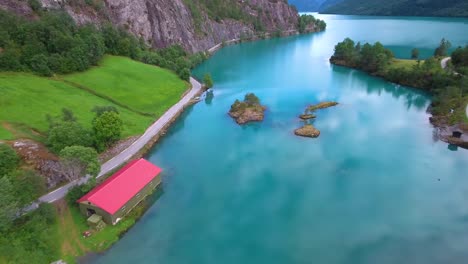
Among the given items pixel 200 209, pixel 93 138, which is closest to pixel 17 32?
pixel 93 138

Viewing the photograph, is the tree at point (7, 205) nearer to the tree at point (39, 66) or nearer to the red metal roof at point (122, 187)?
the red metal roof at point (122, 187)

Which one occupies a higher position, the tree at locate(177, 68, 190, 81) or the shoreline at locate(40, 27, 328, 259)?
the tree at locate(177, 68, 190, 81)

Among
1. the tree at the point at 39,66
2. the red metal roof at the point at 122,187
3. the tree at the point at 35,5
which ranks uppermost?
the tree at the point at 35,5

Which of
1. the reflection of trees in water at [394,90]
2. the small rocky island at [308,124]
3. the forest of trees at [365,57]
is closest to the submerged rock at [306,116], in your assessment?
the small rocky island at [308,124]

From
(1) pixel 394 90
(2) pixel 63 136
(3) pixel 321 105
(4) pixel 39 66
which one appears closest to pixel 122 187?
(2) pixel 63 136

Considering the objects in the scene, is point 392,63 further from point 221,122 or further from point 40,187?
point 40,187

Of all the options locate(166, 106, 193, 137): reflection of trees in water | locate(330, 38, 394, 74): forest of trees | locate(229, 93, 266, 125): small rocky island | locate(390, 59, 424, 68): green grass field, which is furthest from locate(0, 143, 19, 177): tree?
locate(390, 59, 424, 68): green grass field

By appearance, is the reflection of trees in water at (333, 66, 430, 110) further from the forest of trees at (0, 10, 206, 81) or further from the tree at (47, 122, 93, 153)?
the tree at (47, 122, 93, 153)
